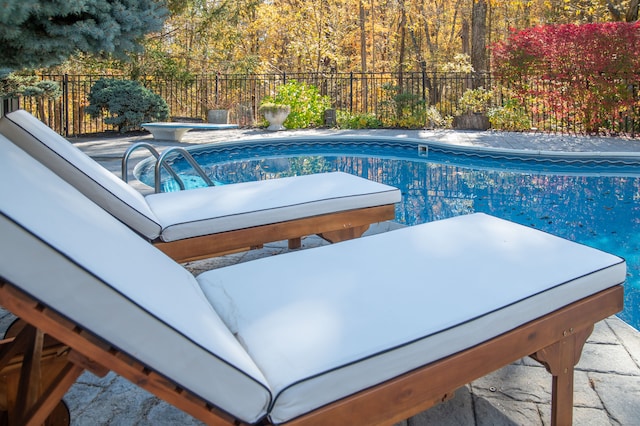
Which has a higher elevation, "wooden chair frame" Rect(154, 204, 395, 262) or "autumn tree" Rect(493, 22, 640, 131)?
"autumn tree" Rect(493, 22, 640, 131)

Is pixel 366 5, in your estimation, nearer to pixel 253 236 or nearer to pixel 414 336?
pixel 253 236

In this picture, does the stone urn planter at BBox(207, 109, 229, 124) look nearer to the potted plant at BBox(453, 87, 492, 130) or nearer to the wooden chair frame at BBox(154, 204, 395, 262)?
the potted plant at BBox(453, 87, 492, 130)

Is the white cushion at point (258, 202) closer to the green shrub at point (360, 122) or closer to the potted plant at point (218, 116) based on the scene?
the green shrub at point (360, 122)

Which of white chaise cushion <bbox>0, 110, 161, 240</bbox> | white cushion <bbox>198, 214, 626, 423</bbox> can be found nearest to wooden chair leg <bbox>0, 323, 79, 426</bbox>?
white cushion <bbox>198, 214, 626, 423</bbox>

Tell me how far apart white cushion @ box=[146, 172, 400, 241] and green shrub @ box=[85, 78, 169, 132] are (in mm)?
8450

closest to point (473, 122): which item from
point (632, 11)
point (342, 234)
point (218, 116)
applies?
point (632, 11)

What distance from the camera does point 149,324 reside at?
1.16 metres

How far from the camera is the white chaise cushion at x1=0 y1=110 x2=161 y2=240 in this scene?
234cm

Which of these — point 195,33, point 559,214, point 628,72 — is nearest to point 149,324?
point 559,214

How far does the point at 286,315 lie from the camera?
5.27ft

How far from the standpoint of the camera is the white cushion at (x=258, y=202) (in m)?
2.78

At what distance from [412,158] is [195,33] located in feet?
29.8

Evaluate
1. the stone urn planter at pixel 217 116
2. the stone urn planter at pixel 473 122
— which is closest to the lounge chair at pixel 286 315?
the stone urn planter at pixel 473 122

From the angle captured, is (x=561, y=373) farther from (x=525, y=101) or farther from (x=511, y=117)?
(x=525, y=101)
